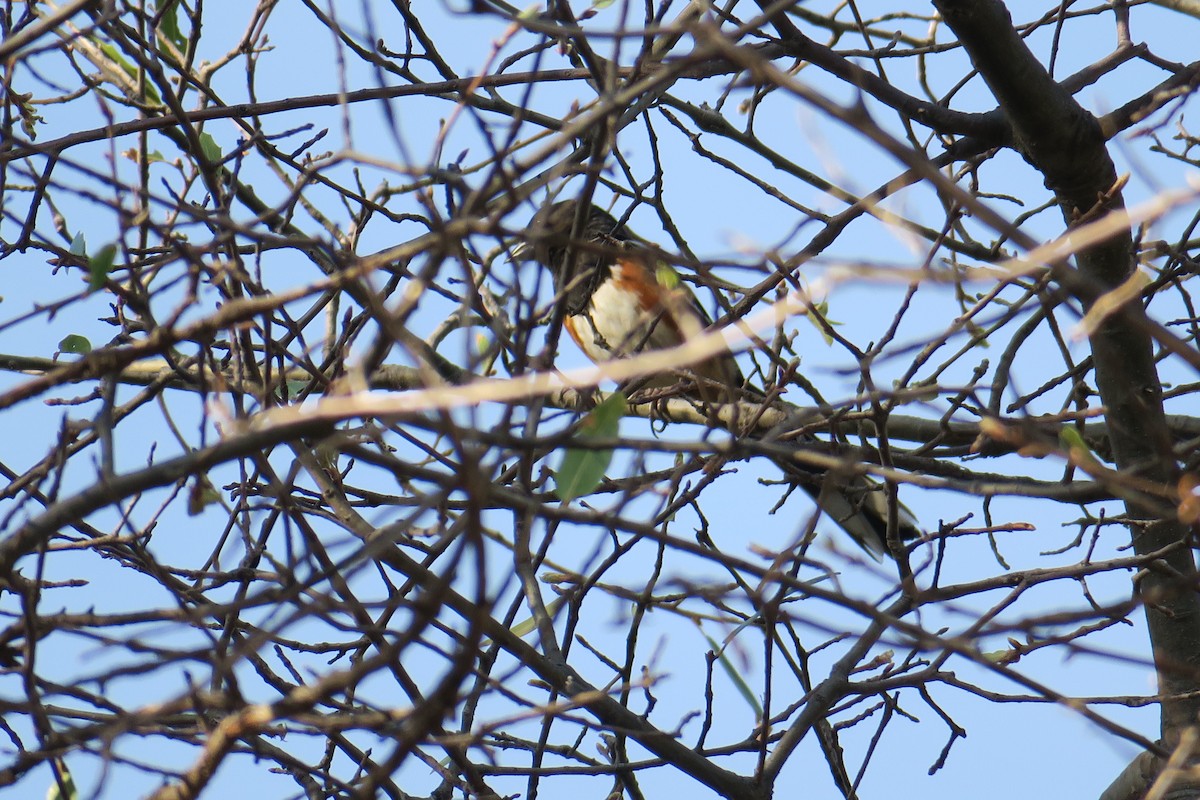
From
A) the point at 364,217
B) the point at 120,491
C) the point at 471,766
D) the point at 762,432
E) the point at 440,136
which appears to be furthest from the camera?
the point at 762,432

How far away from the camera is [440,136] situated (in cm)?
146

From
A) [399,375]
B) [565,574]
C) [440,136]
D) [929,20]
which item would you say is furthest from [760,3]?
[399,375]

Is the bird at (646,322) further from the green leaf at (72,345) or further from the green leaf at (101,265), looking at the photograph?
the green leaf at (72,345)

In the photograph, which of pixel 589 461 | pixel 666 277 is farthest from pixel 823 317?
pixel 589 461

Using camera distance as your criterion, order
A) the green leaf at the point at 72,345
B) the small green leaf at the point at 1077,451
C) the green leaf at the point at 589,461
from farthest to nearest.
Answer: the green leaf at the point at 72,345 < the green leaf at the point at 589,461 < the small green leaf at the point at 1077,451

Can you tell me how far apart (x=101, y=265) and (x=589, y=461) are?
615 mm

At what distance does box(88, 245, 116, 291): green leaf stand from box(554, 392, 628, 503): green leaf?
58 cm

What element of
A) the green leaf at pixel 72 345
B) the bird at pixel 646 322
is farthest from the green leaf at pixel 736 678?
the green leaf at pixel 72 345

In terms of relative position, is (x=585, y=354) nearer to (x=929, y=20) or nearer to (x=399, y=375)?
(x=399, y=375)

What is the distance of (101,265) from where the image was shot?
1335 mm

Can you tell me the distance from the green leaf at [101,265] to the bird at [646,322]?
1.57 ft

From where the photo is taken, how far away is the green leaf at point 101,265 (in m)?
1.33

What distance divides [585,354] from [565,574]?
2628 mm

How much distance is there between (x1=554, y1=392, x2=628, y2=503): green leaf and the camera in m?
1.24
